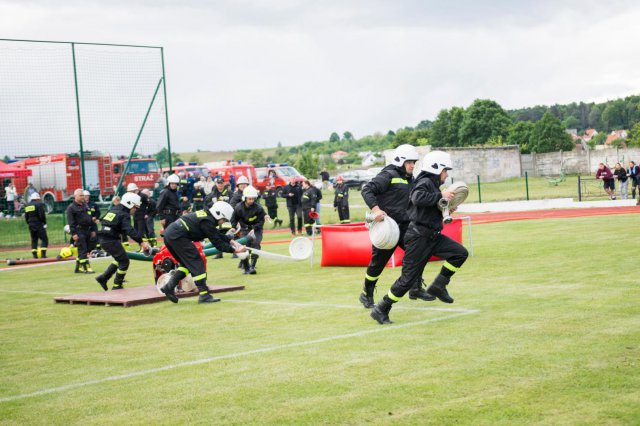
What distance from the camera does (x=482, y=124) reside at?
103188 millimetres

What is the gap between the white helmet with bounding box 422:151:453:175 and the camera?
390 inches

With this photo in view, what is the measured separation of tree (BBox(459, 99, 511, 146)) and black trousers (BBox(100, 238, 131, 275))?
91.8 m

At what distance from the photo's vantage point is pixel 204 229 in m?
12.9

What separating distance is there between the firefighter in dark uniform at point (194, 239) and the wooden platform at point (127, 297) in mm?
465

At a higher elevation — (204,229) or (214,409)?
(204,229)

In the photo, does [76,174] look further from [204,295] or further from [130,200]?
[204,295]

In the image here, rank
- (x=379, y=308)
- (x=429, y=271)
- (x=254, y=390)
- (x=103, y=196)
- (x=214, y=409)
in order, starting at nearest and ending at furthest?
1. (x=214, y=409)
2. (x=254, y=390)
3. (x=379, y=308)
4. (x=429, y=271)
5. (x=103, y=196)

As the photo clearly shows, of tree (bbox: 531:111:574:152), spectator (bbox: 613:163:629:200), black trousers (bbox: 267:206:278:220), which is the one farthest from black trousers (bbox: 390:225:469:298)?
tree (bbox: 531:111:574:152)

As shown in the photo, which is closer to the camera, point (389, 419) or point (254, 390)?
point (389, 419)

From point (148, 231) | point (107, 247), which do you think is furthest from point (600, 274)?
point (148, 231)

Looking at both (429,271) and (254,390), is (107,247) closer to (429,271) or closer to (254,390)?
(429,271)

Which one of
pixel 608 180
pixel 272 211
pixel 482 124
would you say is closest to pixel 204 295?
pixel 272 211

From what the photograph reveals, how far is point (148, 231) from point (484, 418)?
20289 mm

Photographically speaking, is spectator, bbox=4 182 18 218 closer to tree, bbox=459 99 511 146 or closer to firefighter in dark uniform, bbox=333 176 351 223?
firefighter in dark uniform, bbox=333 176 351 223
